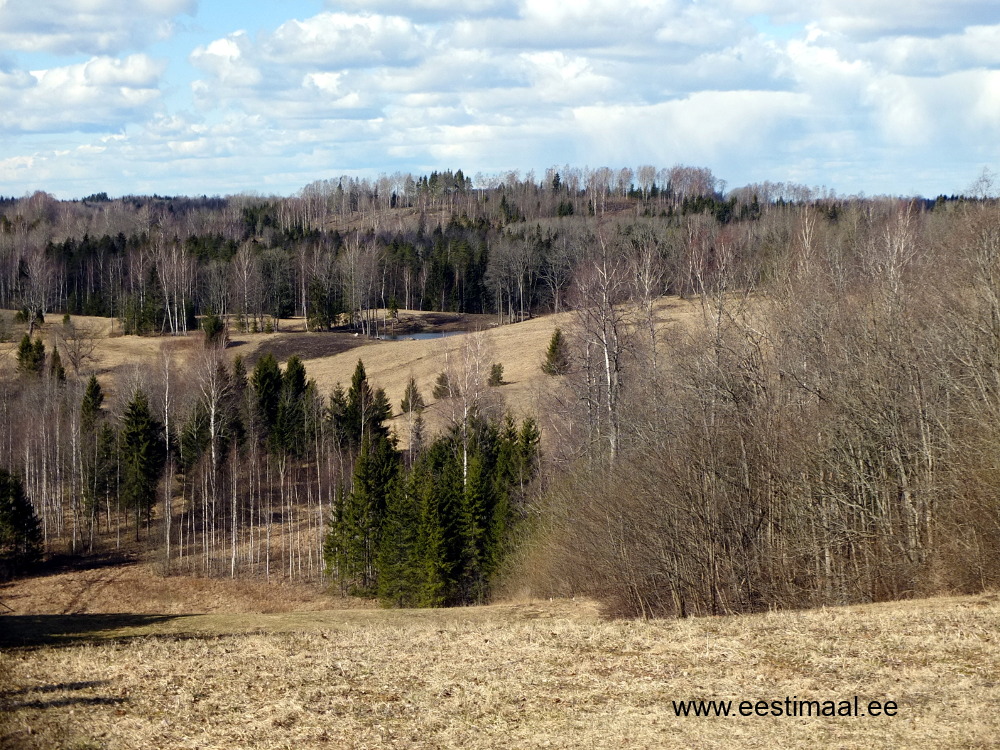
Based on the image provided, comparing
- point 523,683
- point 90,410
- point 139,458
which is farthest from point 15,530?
point 523,683

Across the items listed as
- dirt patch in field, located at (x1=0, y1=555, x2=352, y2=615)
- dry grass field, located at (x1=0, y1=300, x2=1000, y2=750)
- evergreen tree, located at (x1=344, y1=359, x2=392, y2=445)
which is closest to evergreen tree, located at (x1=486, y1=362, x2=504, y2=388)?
evergreen tree, located at (x1=344, y1=359, x2=392, y2=445)

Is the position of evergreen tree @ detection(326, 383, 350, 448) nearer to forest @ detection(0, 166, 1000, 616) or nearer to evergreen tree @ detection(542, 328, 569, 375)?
forest @ detection(0, 166, 1000, 616)

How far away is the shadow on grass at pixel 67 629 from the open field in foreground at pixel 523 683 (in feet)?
0.47

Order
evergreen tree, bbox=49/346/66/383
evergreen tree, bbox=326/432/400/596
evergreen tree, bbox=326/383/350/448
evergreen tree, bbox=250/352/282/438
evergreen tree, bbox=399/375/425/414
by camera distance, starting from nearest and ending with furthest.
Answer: evergreen tree, bbox=326/432/400/596
evergreen tree, bbox=326/383/350/448
evergreen tree, bbox=250/352/282/438
evergreen tree, bbox=399/375/425/414
evergreen tree, bbox=49/346/66/383

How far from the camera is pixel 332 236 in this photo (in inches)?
5017

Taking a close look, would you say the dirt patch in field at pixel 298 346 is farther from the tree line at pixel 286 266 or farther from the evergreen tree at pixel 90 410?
the evergreen tree at pixel 90 410

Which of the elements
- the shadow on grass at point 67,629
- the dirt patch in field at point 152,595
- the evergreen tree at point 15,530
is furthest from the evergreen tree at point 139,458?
the shadow on grass at point 67,629

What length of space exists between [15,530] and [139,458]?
790 cm

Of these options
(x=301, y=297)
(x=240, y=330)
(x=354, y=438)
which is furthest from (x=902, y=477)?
(x=301, y=297)

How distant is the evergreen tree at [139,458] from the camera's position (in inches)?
1807

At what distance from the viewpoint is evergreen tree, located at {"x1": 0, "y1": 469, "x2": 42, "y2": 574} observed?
38.6m

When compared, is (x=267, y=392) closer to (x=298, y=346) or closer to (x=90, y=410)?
(x=90, y=410)

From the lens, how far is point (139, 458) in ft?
151

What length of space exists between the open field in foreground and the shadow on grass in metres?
0.14
